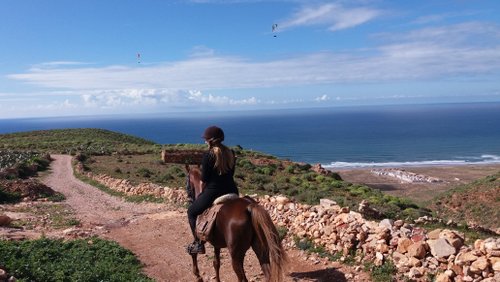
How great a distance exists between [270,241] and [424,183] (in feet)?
193

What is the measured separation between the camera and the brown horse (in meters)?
6.85

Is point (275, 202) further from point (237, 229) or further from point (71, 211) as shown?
point (71, 211)

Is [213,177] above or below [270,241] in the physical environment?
above

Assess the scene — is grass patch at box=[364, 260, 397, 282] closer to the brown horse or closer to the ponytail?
the brown horse

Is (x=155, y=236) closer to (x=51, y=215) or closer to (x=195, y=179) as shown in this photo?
(x=195, y=179)

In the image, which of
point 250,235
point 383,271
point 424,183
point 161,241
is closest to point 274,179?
point 161,241

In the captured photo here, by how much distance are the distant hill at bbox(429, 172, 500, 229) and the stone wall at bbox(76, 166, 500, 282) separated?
17851 mm

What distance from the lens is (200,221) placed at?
791 centimetres

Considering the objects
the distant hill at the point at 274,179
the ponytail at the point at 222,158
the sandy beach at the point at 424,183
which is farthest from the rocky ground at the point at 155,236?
the sandy beach at the point at 424,183

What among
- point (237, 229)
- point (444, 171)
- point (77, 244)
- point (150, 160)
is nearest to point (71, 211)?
point (77, 244)

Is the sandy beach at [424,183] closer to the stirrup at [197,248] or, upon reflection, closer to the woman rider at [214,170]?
the stirrup at [197,248]

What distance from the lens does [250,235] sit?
23.1 feet

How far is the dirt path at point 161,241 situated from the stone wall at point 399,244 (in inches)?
26.6

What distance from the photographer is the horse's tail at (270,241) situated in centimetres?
682
